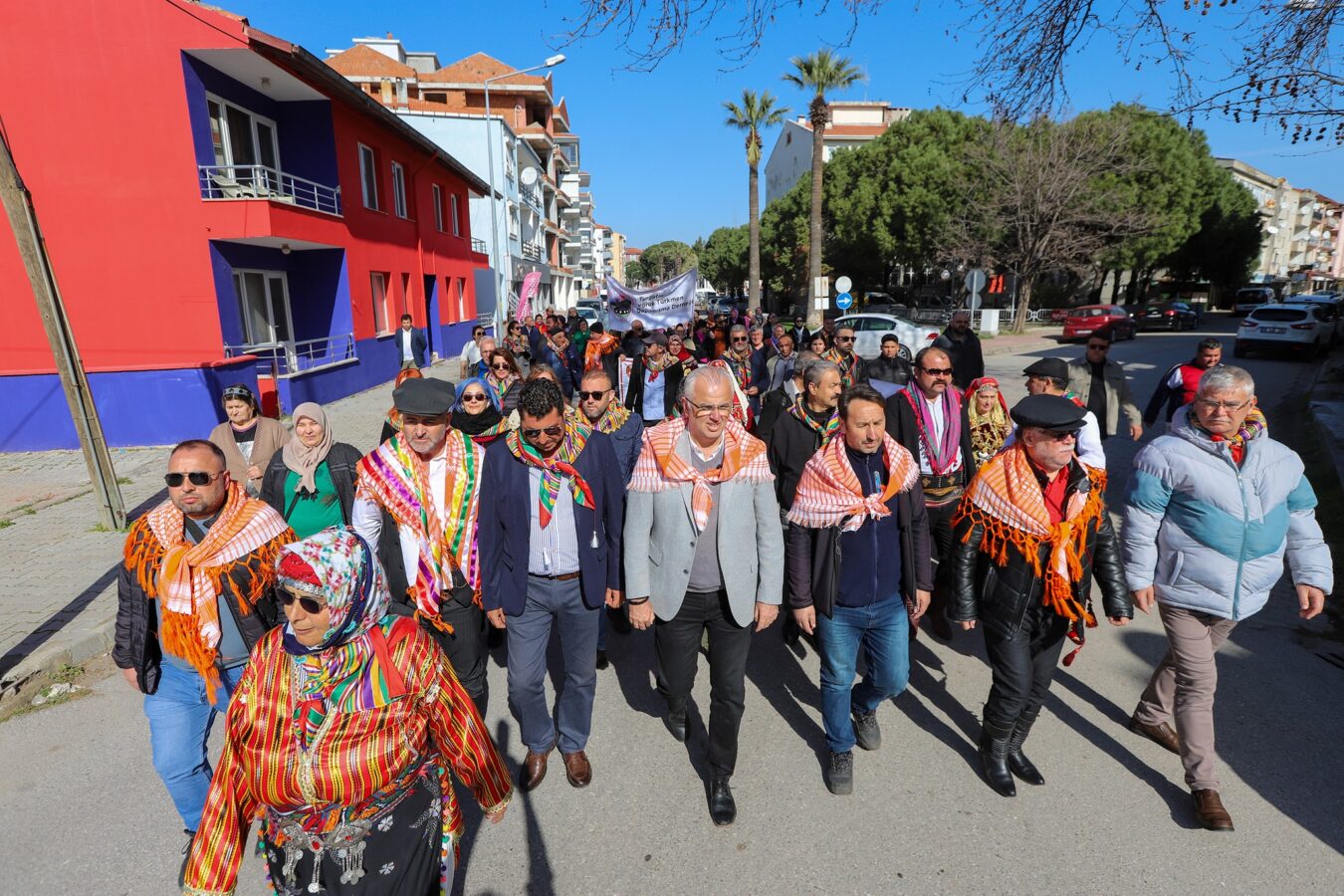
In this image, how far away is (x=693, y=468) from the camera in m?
3.11

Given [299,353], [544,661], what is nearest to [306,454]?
[544,661]

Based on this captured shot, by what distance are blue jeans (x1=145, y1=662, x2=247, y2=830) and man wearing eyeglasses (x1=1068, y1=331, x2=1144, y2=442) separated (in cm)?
626

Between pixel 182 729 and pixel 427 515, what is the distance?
1.20 meters

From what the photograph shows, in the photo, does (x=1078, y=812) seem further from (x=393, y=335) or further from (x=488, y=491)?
(x=393, y=335)

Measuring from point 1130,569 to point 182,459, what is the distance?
13.0ft

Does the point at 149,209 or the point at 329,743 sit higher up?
the point at 149,209

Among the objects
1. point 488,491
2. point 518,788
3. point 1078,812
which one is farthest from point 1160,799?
point 488,491

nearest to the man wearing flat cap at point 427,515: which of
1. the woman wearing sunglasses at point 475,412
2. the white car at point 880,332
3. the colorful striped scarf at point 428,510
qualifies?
the colorful striped scarf at point 428,510

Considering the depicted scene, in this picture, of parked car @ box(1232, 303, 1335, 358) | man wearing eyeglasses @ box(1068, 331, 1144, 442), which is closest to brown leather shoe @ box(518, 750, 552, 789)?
man wearing eyeglasses @ box(1068, 331, 1144, 442)

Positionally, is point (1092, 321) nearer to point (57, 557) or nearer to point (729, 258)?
point (57, 557)

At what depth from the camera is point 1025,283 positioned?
108 ft

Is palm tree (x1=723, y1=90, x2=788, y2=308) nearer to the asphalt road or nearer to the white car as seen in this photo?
the white car

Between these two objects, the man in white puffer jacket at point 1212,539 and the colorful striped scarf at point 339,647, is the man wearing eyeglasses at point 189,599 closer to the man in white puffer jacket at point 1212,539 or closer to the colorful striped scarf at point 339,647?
the colorful striped scarf at point 339,647

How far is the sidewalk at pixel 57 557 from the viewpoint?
469 cm
